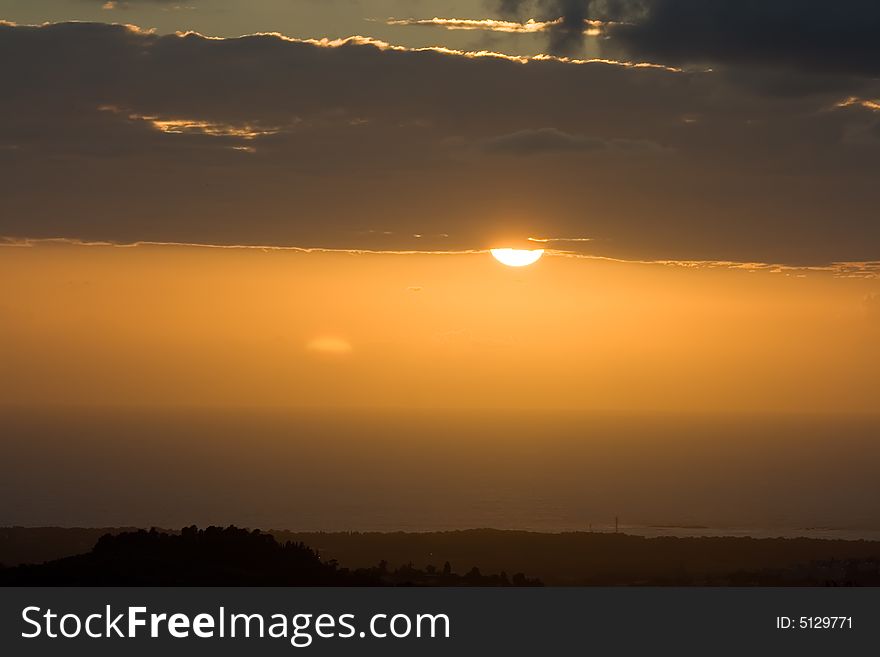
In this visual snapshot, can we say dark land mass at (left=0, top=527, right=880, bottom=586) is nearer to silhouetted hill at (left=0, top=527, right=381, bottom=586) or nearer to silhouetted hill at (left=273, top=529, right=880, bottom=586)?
silhouetted hill at (left=273, top=529, right=880, bottom=586)

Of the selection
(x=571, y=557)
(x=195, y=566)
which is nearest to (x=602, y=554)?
(x=571, y=557)

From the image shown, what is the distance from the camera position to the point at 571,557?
87.9m

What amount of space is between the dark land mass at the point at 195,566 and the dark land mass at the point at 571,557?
149cm

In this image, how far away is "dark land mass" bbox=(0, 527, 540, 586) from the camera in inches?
1933

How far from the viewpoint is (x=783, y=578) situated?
73062 millimetres

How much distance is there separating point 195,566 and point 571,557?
41.0 meters

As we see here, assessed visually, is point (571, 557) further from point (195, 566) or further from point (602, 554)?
point (195, 566)

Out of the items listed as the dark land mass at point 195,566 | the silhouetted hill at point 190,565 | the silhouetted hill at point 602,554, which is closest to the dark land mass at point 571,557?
the silhouetted hill at point 602,554

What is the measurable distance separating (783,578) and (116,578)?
40527 mm

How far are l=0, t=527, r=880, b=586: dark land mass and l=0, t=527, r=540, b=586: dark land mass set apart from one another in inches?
58.5

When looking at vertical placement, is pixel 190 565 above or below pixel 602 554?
below
